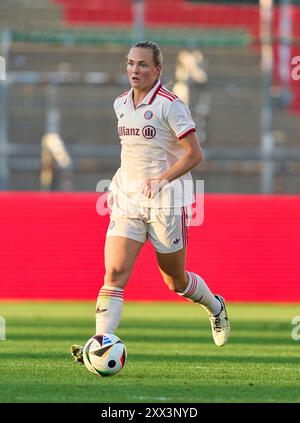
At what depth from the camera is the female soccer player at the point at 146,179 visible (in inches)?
302

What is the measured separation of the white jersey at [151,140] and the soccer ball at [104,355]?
3.13 feet

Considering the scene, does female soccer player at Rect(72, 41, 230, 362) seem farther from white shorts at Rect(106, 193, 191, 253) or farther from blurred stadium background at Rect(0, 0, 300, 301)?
blurred stadium background at Rect(0, 0, 300, 301)

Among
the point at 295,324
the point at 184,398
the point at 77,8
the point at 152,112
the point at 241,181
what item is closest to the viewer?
the point at 184,398

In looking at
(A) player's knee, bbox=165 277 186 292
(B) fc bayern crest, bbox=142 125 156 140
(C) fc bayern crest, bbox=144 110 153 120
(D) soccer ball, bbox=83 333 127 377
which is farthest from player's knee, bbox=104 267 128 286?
(C) fc bayern crest, bbox=144 110 153 120

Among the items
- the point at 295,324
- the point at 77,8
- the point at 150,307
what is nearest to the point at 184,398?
the point at 295,324

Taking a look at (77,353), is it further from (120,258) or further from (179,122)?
(179,122)

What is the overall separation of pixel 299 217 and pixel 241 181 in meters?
4.01

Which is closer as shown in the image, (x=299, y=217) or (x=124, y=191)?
(x=124, y=191)

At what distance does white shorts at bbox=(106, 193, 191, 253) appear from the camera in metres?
7.82

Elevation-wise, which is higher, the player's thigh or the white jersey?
the white jersey

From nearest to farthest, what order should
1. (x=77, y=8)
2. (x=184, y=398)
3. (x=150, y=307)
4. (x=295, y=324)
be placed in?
1. (x=184, y=398)
2. (x=295, y=324)
3. (x=150, y=307)
4. (x=77, y=8)

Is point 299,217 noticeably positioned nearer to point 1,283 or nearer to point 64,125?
point 1,283

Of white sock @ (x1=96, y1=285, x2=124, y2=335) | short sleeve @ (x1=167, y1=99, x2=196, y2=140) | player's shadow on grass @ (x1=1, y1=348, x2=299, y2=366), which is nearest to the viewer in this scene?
white sock @ (x1=96, y1=285, x2=124, y2=335)

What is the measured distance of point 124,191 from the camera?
311 inches
